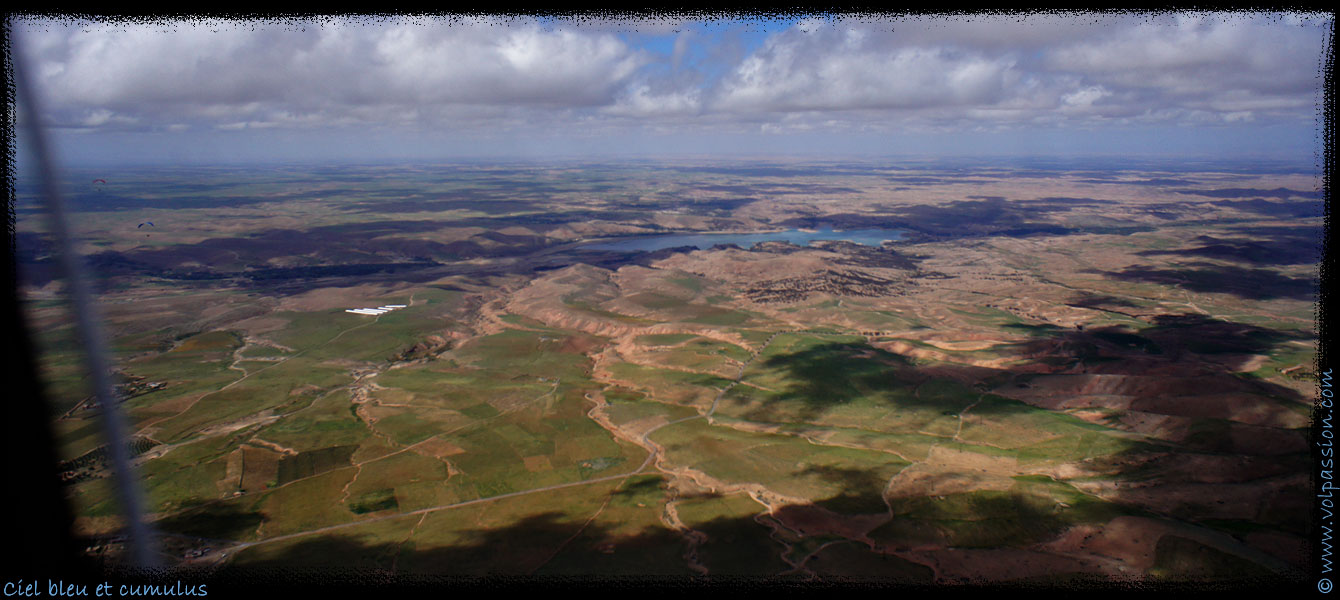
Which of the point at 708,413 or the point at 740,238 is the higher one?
the point at 740,238

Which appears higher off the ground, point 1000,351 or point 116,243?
point 116,243

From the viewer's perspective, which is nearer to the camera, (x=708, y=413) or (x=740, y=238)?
(x=708, y=413)

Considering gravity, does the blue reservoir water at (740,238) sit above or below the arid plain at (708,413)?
above

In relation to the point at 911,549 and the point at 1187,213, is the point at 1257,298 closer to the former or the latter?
the point at 911,549

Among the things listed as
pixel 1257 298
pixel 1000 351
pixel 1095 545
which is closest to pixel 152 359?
pixel 1095 545

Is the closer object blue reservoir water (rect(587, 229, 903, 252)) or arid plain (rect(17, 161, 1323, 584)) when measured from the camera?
arid plain (rect(17, 161, 1323, 584))

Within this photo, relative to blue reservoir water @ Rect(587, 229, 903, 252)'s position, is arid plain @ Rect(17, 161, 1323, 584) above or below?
below

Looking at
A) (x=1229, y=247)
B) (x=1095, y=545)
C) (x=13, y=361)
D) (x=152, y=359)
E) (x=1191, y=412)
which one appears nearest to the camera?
(x=13, y=361)

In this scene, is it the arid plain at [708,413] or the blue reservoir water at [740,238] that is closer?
the arid plain at [708,413]
